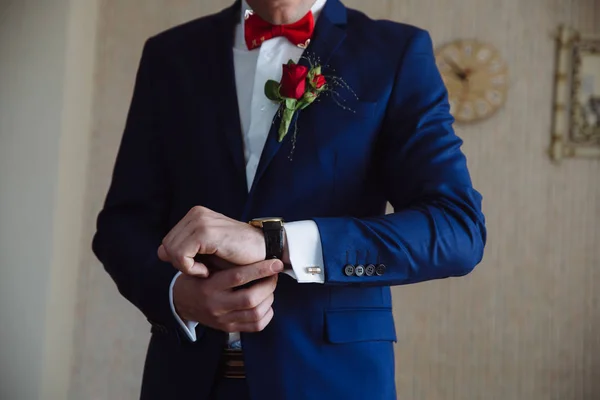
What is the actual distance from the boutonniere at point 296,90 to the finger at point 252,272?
0.25 m

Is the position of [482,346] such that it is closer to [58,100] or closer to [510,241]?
[510,241]

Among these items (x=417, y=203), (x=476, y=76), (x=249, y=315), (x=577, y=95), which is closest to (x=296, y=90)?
(x=417, y=203)

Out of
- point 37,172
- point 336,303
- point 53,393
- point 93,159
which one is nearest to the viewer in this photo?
point 336,303

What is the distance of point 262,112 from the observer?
123 cm

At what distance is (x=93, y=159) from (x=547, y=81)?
200 cm

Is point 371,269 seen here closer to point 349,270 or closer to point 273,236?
point 349,270

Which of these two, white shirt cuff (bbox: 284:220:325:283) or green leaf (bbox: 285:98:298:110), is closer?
white shirt cuff (bbox: 284:220:325:283)

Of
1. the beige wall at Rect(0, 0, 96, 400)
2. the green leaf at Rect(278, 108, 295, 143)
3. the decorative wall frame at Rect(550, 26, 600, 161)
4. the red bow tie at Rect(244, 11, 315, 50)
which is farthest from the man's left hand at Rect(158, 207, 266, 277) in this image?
the decorative wall frame at Rect(550, 26, 600, 161)

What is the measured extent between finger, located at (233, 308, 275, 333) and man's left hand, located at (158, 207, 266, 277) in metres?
0.09

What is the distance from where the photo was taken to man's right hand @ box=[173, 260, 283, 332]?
1.00m

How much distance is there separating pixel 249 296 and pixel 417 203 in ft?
0.98

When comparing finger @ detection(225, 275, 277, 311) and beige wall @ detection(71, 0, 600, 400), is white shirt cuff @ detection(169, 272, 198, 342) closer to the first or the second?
finger @ detection(225, 275, 277, 311)

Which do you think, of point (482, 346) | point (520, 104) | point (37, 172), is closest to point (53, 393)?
point (37, 172)

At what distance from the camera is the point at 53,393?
2.72 meters
